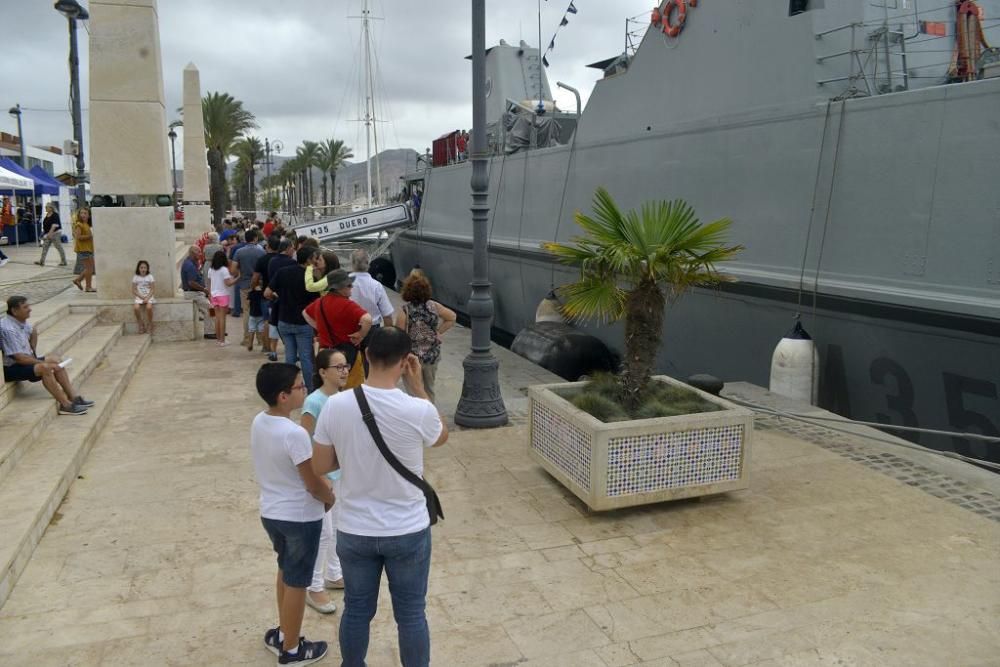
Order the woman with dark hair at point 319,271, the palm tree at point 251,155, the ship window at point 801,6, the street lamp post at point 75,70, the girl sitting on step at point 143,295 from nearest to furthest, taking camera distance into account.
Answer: the woman with dark hair at point 319,271 < the ship window at point 801,6 < the girl sitting on step at point 143,295 < the street lamp post at point 75,70 < the palm tree at point 251,155

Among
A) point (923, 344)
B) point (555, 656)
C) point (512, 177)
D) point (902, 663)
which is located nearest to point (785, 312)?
point (923, 344)

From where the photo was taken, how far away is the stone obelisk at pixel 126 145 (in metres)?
11.2

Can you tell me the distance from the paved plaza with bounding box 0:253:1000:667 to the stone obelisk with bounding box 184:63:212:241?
19.2 meters

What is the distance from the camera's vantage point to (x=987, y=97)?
6.19 meters

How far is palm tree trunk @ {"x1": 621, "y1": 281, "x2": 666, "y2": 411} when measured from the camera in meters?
5.51

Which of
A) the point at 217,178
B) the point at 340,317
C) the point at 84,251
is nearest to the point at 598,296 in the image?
the point at 340,317

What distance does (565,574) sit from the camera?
4391 mm

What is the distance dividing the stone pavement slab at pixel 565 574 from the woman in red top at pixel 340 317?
1.23m

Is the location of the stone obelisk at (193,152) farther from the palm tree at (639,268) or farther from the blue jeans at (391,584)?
the blue jeans at (391,584)

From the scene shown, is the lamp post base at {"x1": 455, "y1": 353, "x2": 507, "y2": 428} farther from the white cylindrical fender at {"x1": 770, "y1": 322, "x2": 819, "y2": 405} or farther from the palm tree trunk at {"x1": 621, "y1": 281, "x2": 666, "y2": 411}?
the white cylindrical fender at {"x1": 770, "y1": 322, "x2": 819, "y2": 405}

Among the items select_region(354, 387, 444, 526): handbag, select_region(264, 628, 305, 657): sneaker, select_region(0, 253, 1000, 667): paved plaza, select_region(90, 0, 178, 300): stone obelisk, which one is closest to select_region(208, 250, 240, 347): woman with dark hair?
select_region(90, 0, 178, 300): stone obelisk

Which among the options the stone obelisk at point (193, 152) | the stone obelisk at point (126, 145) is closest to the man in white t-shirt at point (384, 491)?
the stone obelisk at point (126, 145)

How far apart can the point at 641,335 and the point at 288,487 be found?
3040mm

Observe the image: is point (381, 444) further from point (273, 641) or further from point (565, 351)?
point (565, 351)
